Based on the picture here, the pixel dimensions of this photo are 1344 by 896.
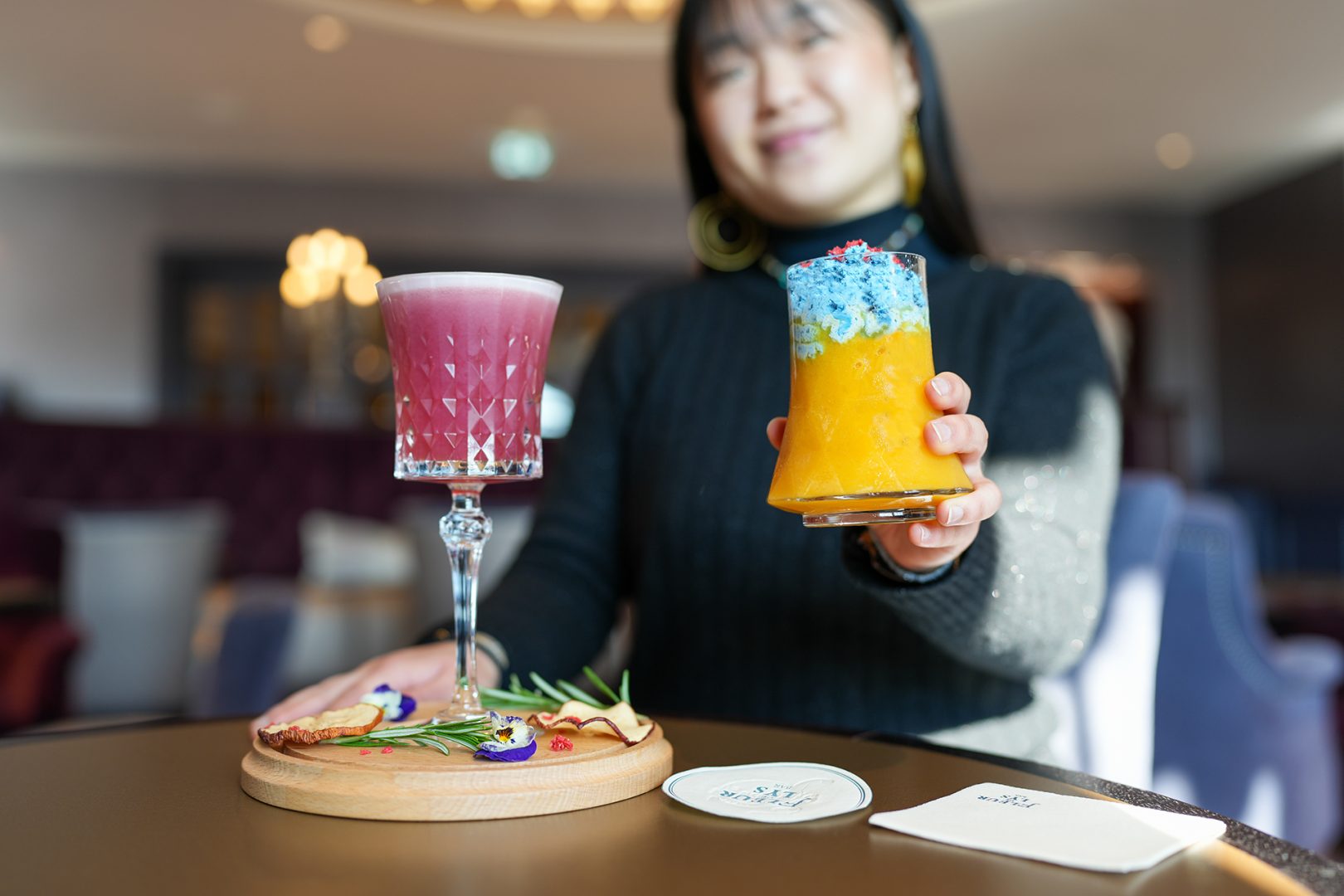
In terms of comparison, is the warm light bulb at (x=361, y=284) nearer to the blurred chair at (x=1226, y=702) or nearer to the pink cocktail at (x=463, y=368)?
the blurred chair at (x=1226, y=702)

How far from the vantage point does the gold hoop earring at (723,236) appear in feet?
5.13

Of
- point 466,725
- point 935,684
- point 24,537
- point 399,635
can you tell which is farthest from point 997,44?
point 466,725

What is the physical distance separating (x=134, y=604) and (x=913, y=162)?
8.99 feet

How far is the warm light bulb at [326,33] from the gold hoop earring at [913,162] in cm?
437

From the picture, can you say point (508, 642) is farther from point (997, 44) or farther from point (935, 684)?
point (997, 44)

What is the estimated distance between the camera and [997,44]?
18.2 feet

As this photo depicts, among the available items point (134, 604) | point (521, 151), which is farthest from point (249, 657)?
point (521, 151)

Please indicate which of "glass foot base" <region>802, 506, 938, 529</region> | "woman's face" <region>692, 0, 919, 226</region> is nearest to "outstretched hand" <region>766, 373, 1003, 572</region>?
"glass foot base" <region>802, 506, 938, 529</region>

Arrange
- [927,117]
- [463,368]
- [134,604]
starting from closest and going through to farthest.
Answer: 1. [463,368]
2. [927,117]
3. [134,604]

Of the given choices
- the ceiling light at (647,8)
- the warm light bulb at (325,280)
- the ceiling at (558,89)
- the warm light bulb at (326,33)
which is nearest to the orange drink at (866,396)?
the ceiling at (558,89)

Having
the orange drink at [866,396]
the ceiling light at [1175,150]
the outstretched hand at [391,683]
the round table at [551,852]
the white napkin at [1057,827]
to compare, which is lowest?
the round table at [551,852]

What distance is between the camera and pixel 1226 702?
257 cm

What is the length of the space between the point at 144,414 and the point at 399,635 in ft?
17.5

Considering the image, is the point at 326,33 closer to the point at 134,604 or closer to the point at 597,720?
the point at 134,604
